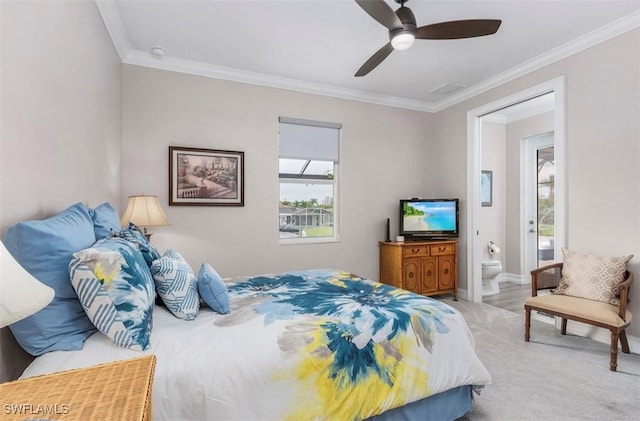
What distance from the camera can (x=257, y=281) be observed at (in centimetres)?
257

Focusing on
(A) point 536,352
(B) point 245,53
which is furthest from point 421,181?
(B) point 245,53

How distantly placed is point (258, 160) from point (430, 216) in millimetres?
2448

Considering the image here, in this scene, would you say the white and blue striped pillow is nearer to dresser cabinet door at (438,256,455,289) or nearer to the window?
the window

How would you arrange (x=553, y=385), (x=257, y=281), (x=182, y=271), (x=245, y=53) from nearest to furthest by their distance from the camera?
(x=182, y=271) → (x=553, y=385) → (x=257, y=281) → (x=245, y=53)

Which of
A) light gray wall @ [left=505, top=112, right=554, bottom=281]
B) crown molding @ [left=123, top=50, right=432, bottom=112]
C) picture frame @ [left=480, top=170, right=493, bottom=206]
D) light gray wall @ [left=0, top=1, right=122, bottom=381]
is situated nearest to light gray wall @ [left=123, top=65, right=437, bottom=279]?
crown molding @ [left=123, top=50, right=432, bottom=112]

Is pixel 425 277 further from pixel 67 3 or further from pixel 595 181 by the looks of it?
pixel 67 3

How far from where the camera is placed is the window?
4.14 m

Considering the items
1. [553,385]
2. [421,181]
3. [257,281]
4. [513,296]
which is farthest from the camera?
[421,181]

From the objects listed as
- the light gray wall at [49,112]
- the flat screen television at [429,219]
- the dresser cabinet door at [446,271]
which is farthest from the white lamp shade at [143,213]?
the dresser cabinet door at [446,271]

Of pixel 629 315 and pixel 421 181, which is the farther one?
pixel 421 181

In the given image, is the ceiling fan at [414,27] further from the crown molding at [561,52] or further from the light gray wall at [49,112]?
the light gray wall at [49,112]

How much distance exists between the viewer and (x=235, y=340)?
144cm

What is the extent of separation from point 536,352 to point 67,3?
4.15m

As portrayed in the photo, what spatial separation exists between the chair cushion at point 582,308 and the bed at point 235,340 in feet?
4.55
